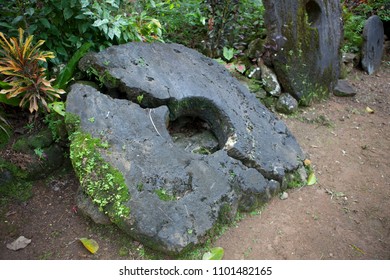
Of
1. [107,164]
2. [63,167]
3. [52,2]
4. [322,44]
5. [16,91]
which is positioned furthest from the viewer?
[322,44]

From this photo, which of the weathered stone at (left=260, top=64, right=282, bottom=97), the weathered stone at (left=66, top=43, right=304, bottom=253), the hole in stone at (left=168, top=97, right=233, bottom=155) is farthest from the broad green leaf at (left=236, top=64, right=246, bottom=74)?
the hole in stone at (left=168, top=97, right=233, bottom=155)

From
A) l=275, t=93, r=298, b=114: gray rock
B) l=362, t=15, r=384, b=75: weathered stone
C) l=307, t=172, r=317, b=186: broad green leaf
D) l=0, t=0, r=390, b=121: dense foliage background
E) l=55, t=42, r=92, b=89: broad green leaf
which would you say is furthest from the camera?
l=362, t=15, r=384, b=75: weathered stone

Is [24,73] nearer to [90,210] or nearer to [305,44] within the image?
[90,210]

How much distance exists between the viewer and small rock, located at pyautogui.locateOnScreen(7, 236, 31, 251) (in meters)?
2.46

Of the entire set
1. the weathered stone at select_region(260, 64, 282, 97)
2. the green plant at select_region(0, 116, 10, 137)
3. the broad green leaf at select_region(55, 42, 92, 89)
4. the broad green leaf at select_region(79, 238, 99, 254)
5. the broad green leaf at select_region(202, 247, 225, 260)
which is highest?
the broad green leaf at select_region(55, 42, 92, 89)

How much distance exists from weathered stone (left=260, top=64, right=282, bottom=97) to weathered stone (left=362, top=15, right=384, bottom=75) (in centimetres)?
243

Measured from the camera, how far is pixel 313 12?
5008 millimetres

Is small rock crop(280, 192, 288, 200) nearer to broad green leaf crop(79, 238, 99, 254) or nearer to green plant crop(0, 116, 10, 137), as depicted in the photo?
broad green leaf crop(79, 238, 99, 254)

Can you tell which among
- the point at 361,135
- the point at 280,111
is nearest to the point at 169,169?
the point at 280,111

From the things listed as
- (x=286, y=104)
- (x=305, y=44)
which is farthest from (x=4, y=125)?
(x=305, y=44)

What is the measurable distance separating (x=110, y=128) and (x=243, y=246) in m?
1.41

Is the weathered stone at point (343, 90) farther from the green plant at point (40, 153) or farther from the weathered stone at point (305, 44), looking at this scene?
the green plant at point (40, 153)

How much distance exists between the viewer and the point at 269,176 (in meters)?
3.23
